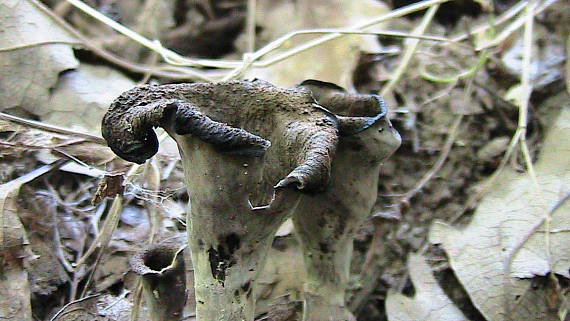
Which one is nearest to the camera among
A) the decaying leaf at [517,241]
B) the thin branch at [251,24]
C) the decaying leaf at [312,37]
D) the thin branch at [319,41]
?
the decaying leaf at [517,241]

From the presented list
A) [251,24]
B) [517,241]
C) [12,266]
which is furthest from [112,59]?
[517,241]

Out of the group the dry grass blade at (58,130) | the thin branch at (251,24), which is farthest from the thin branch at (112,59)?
the dry grass blade at (58,130)

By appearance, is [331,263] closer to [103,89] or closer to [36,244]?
[36,244]

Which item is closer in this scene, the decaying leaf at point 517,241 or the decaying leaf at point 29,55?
the decaying leaf at point 517,241

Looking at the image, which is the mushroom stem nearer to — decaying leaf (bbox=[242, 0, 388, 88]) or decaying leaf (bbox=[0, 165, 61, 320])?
decaying leaf (bbox=[0, 165, 61, 320])

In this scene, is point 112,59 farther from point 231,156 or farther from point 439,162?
point 231,156

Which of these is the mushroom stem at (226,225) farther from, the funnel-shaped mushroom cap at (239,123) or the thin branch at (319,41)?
the thin branch at (319,41)
